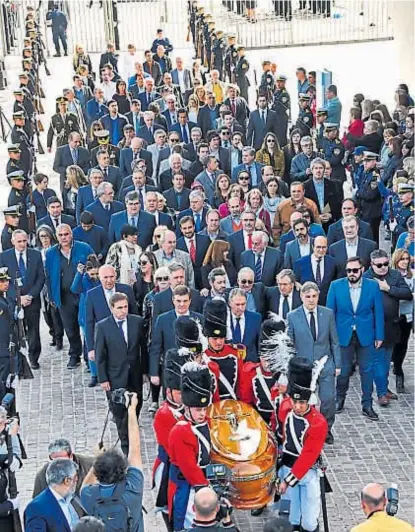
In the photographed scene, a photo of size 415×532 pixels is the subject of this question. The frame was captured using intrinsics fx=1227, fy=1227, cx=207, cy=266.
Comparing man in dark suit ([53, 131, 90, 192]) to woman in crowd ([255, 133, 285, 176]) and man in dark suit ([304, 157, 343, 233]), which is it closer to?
woman in crowd ([255, 133, 285, 176])

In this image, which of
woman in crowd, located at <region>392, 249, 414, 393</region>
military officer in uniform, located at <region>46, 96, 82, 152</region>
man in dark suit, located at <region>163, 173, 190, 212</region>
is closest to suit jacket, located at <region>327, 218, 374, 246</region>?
woman in crowd, located at <region>392, 249, 414, 393</region>

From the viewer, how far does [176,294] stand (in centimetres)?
1055

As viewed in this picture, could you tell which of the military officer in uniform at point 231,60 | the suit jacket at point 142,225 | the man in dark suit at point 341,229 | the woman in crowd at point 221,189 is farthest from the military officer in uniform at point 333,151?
the military officer in uniform at point 231,60

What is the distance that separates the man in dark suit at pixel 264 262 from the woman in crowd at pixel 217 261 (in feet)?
0.59

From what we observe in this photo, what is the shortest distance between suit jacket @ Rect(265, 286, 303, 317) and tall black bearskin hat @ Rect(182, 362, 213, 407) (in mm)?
2775

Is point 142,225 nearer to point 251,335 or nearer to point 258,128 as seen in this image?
point 251,335

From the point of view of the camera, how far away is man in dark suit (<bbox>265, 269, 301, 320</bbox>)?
11055 millimetres

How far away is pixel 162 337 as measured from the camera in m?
10.7

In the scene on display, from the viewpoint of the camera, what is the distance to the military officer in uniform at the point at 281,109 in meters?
18.5

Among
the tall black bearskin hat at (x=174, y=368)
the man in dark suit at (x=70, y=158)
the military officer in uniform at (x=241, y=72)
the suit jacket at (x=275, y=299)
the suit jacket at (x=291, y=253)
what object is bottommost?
the suit jacket at (x=275, y=299)

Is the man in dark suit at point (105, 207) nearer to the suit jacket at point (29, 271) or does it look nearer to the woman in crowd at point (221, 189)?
the woman in crowd at point (221, 189)

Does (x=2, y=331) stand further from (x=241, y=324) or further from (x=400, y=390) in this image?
(x=400, y=390)

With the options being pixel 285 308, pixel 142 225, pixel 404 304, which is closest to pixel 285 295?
pixel 285 308

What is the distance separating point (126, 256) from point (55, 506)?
521cm
